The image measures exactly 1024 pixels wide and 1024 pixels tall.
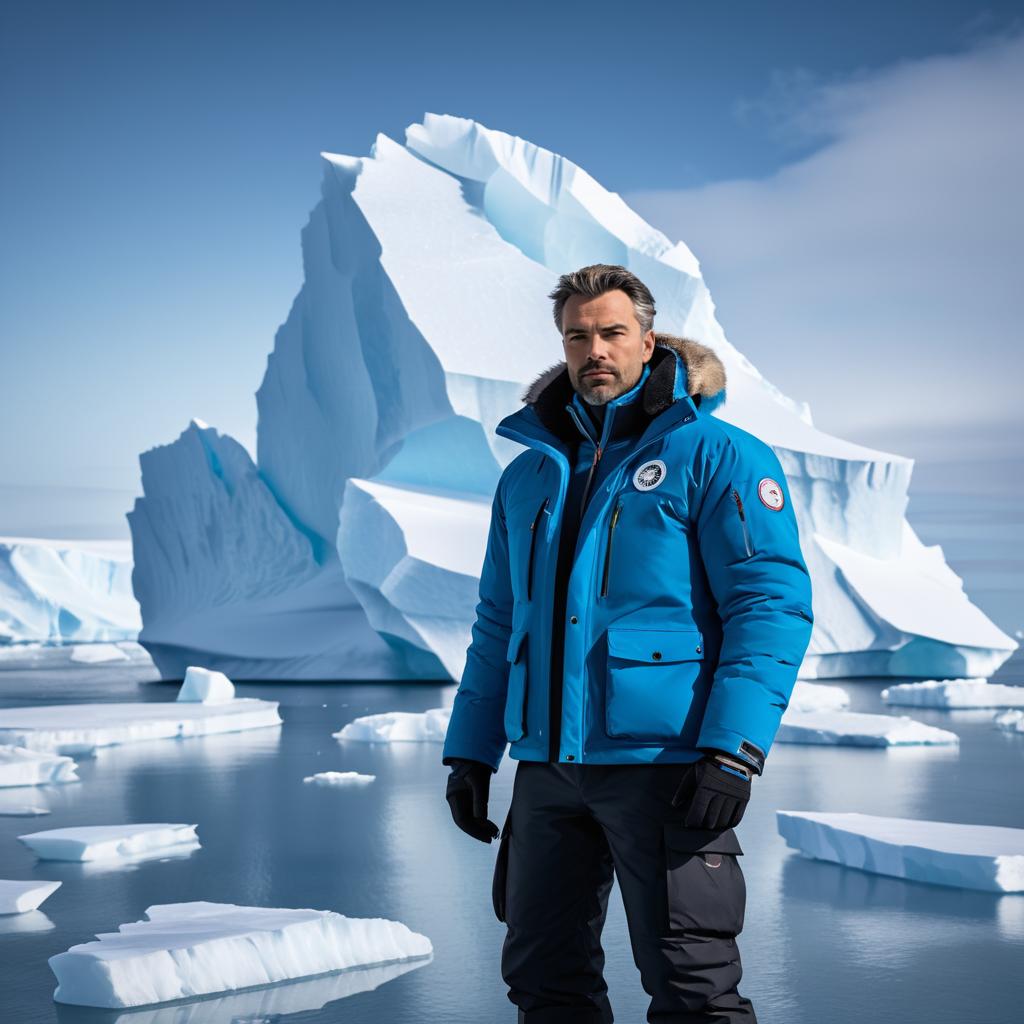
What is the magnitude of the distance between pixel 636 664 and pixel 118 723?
8.60m

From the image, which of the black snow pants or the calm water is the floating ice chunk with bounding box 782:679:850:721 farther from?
the black snow pants

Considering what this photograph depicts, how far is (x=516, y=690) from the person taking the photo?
185 centimetres

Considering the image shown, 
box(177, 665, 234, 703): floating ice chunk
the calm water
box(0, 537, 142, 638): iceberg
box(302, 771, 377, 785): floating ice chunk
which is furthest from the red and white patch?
box(0, 537, 142, 638): iceberg

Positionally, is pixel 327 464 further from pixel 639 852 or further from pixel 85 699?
pixel 639 852

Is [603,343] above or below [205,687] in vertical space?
above

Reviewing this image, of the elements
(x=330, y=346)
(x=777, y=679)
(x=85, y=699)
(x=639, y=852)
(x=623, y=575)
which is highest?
(x=330, y=346)

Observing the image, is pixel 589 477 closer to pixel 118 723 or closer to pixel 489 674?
pixel 489 674

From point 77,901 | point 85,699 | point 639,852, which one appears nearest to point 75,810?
point 77,901

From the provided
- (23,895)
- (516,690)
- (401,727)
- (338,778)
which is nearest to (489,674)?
(516,690)

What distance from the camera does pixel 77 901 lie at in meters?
4.03

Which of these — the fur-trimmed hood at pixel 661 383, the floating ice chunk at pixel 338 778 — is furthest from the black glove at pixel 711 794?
the floating ice chunk at pixel 338 778

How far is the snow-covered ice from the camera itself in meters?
4.13

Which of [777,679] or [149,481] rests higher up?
[149,481]

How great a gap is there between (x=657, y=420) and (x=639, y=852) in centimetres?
60
